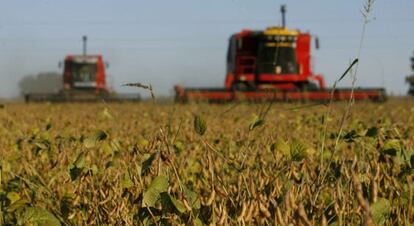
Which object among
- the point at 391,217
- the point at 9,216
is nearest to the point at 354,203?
the point at 391,217

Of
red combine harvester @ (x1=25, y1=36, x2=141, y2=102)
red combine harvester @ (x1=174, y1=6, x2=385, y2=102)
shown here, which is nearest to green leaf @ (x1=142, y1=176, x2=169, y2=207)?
red combine harvester @ (x1=174, y1=6, x2=385, y2=102)

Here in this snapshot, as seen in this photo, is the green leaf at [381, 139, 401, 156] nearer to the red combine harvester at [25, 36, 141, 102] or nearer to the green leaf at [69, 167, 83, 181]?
the green leaf at [69, 167, 83, 181]

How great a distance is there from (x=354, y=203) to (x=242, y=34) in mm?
20624

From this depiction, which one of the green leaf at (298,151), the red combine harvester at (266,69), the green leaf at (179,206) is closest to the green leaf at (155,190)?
the green leaf at (179,206)

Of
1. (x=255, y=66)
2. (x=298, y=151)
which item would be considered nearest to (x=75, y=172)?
(x=298, y=151)

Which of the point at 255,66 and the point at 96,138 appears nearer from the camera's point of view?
the point at 96,138

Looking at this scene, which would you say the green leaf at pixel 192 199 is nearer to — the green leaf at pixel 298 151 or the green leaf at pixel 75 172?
the green leaf at pixel 298 151

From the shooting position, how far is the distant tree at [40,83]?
127 metres

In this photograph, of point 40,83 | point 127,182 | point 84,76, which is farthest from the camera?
point 40,83

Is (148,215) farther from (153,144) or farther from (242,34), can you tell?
(242,34)

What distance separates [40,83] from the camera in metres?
130

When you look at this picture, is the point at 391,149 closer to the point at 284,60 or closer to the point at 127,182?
the point at 127,182

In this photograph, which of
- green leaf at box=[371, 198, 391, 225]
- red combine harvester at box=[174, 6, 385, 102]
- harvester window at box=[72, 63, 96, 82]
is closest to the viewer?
green leaf at box=[371, 198, 391, 225]

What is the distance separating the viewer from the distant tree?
12731 centimetres
